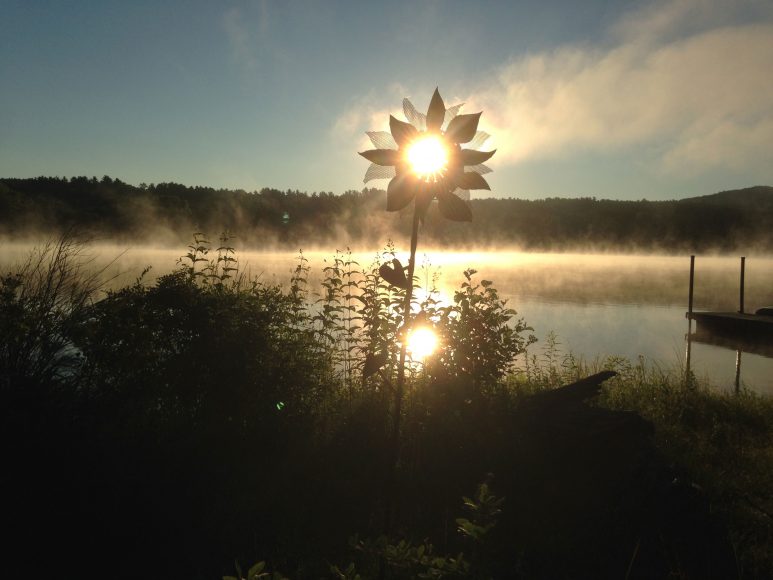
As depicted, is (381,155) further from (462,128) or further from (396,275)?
(396,275)

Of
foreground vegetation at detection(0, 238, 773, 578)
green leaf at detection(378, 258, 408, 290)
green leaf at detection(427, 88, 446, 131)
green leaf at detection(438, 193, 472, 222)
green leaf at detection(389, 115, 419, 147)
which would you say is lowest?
foreground vegetation at detection(0, 238, 773, 578)

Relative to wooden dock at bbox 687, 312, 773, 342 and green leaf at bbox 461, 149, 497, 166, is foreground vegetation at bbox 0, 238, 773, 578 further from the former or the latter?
wooden dock at bbox 687, 312, 773, 342

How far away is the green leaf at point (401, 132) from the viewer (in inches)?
78.2

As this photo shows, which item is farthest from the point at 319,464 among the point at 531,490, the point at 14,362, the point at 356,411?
the point at 14,362

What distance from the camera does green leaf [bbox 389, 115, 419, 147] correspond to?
1.99 m

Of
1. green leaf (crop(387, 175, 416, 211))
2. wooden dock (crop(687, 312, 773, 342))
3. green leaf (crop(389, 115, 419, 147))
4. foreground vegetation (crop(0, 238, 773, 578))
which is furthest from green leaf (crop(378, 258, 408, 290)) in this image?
wooden dock (crop(687, 312, 773, 342))

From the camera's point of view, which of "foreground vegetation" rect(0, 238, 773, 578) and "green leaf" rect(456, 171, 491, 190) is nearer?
"green leaf" rect(456, 171, 491, 190)

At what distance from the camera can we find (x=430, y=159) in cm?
199

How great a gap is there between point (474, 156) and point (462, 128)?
0.12 metres

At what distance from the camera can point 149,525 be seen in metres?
3.99

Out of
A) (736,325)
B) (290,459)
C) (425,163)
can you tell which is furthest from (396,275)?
(736,325)

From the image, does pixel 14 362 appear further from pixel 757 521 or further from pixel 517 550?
pixel 757 521

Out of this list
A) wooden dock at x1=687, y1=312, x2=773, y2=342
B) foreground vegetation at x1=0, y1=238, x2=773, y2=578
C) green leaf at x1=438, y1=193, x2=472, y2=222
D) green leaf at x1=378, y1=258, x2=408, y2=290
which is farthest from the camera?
wooden dock at x1=687, y1=312, x2=773, y2=342

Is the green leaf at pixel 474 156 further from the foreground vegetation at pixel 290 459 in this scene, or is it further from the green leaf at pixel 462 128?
the foreground vegetation at pixel 290 459
